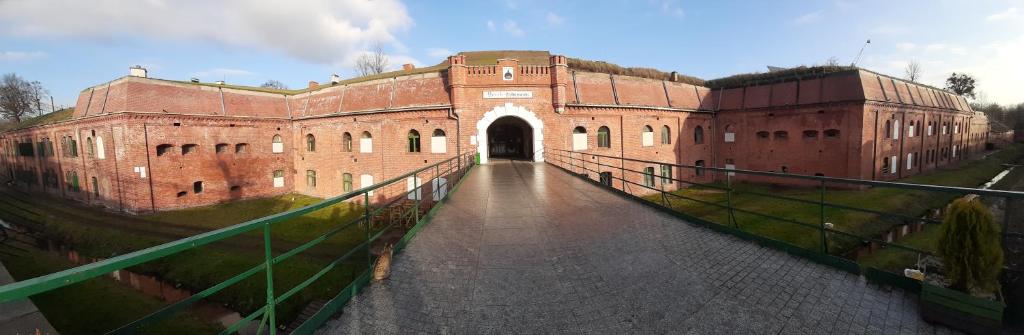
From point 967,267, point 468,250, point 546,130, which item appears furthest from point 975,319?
point 546,130

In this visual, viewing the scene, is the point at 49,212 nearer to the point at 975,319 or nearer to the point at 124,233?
the point at 124,233

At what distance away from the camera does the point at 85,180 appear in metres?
23.1

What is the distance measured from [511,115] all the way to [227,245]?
13428 millimetres

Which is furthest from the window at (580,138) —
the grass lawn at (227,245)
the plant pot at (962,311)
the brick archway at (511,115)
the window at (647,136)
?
the plant pot at (962,311)

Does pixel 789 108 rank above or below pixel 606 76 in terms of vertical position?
below

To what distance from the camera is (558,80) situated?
18.1 metres

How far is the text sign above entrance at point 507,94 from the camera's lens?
18.2 metres

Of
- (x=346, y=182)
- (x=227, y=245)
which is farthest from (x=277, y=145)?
(x=227, y=245)

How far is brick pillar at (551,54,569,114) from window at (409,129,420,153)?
24.6ft

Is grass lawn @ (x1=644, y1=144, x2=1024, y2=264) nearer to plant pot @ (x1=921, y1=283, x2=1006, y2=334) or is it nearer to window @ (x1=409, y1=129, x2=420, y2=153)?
plant pot @ (x1=921, y1=283, x2=1006, y2=334)

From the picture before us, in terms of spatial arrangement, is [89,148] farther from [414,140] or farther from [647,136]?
[647,136]

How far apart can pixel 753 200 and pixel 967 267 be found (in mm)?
19516

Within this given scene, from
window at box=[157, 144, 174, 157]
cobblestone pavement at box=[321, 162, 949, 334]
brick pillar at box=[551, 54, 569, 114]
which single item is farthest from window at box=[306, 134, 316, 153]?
cobblestone pavement at box=[321, 162, 949, 334]

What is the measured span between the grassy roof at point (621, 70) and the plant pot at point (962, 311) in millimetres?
20508
